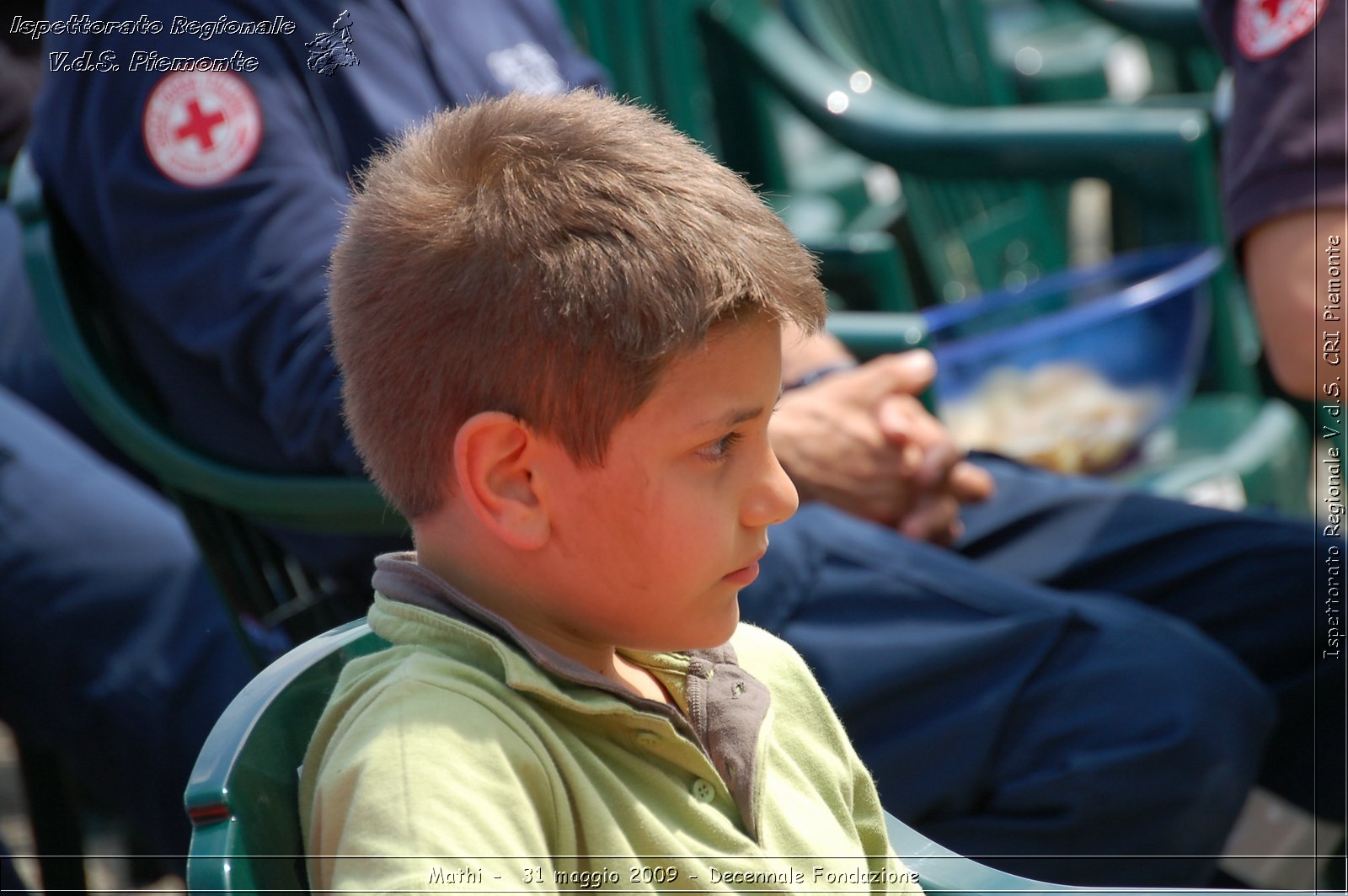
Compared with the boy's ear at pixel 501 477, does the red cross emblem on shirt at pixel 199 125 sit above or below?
above

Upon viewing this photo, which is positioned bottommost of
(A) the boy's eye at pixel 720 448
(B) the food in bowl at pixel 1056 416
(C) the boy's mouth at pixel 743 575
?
(B) the food in bowl at pixel 1056 416

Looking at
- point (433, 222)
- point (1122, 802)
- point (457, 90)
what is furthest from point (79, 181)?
point (1122, 802)

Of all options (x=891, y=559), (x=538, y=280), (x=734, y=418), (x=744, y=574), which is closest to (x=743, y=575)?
(x=744, y=574)

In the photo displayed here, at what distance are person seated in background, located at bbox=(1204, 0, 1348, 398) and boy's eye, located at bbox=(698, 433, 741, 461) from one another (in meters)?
0.73

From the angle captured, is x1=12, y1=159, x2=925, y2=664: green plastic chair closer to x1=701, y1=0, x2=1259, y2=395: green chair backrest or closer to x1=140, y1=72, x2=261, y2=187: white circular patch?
x1=140, y1=72, x2=261, y2=187: white circular patch

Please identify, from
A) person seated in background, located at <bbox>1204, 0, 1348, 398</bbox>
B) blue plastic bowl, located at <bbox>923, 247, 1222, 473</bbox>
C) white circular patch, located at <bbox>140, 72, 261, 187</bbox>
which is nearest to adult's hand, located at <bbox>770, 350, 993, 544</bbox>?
blue plastic bowl, located at <bbox>923, 247, 1222, 473</bbox>

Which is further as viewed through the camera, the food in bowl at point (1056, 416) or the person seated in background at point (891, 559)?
the food in bowl at point (1056, 416)

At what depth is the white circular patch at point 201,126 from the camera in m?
1.29

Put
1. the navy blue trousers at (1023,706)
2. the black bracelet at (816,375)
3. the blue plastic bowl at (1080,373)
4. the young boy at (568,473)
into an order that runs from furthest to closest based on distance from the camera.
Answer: the blue plastic bowl at (1080,373) < the black bracelet at (816,375) < the navy blue trousers at (1023,706) < the young boy at (568,473)

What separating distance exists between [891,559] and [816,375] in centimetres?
38

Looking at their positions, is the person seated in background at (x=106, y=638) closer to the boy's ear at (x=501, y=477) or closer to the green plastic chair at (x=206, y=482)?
the green plastic chair at (x=206, y=482)

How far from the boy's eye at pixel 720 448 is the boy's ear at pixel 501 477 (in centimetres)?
10

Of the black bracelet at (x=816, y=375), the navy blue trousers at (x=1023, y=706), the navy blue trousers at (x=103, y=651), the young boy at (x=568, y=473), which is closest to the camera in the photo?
the young boy at (x=568, y=473)

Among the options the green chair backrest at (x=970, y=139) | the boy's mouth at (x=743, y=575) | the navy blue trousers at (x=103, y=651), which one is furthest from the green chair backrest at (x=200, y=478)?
the green chair backrest at (x=970, y=139)
